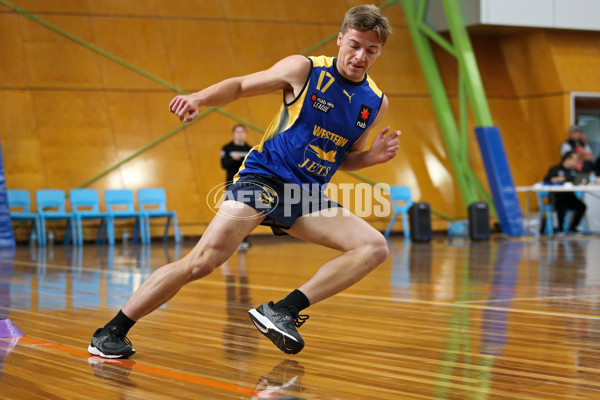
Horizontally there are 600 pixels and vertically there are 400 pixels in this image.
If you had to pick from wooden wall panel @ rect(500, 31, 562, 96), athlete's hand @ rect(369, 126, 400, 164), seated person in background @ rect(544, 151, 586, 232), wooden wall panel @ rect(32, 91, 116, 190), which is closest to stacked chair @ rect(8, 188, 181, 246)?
wooden wall panel @ rect(32, 91, 116, 190)

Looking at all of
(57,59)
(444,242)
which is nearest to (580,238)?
(444,242)

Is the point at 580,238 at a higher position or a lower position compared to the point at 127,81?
lower

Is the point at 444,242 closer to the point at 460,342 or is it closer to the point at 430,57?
the point at 430,57

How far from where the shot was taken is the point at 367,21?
12.3ft

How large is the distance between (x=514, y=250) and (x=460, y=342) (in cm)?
775

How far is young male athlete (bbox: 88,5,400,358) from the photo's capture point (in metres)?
3.73

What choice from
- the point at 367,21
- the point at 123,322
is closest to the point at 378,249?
the point at 367,21

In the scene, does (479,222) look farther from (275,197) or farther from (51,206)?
(275,197)

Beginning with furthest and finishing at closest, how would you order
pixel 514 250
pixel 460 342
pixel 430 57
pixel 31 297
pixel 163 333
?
pixel 430 57 < pixel 514 250 < pixel 31 297 < pixel 163 333 < pixel 460 342

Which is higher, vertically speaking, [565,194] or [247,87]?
[247,87]

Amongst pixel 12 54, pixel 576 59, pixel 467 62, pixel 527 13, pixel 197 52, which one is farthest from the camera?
pixel 576 59

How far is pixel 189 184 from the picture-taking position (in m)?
15.5

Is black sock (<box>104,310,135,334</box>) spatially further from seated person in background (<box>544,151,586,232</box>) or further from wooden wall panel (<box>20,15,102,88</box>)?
seated person in background (<box>544,151,586,232</box>)

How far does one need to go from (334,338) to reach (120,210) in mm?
10559
